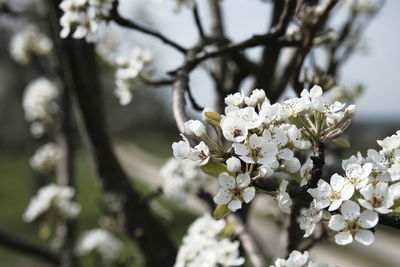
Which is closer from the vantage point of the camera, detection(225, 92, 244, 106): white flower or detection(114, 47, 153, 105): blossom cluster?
detection(225, 92, 244, 106): white flower

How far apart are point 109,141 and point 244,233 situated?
88 cm

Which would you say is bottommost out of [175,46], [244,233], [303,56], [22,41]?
[244,233]

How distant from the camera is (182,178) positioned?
8.07 ft

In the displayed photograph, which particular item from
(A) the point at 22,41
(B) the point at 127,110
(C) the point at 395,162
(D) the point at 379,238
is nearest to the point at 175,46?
(C) the point at 395,162

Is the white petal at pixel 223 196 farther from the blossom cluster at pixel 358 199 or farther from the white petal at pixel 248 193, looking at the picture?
the blossom cluster at pixel 358 199

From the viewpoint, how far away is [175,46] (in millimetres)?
1821

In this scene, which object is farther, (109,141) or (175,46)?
(109,141)

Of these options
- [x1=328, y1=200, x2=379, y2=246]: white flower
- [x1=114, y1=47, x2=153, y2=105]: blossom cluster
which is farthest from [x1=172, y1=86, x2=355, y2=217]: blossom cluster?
[x1=114, y1=47, x2=153, y2=105]: blossom cluster

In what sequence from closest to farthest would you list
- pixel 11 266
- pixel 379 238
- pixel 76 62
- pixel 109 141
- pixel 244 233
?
pixel 244 233 < pixel 76 62 < pixel 109 141 < pixel 11 266 < pixel 379 238

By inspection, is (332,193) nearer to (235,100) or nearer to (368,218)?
(368,218)

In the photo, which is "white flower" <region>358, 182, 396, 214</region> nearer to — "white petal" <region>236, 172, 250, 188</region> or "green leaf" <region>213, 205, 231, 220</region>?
"white petal" <region>236, 172, 250, 188</region>

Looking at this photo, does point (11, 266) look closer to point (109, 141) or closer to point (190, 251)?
point (109, 141)

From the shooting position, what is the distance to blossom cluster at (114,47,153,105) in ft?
Answer: 6.50

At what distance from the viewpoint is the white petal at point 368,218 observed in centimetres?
96
